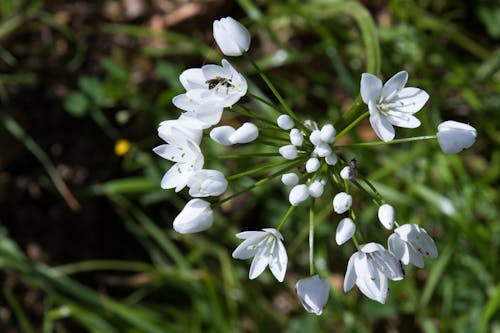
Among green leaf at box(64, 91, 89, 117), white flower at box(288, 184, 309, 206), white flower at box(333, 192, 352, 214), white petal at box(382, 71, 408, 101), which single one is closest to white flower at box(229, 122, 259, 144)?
white flower at box(288, 184, 309, 206)

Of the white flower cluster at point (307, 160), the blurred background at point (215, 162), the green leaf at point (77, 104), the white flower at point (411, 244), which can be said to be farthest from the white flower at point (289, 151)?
the green leaf at point (77, 104)

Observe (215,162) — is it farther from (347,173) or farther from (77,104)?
(347,173)

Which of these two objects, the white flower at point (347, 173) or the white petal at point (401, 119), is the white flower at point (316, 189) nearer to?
the white flower at point (347, 173)

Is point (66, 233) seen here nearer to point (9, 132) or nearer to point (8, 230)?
point (8, 230)

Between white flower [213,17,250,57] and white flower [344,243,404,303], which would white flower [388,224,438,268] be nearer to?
white flower [344,243,404,303]

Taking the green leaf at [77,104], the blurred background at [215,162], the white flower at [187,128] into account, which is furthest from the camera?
the green leaf at [77,104]

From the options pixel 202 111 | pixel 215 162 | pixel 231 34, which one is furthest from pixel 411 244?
pixel 215 162
